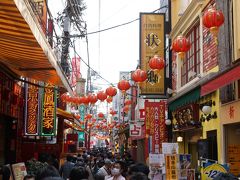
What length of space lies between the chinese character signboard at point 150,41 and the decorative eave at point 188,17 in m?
0.81

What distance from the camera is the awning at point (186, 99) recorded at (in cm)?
1662

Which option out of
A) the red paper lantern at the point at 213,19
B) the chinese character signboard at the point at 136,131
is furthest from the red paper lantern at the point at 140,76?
the chinese character signboard at the point at 136,131

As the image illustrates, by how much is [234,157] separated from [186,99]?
4948 millimetres

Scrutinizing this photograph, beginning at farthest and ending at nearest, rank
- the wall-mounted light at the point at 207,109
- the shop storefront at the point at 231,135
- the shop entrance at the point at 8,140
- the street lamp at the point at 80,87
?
the street lamp at the point at 80,87
the shop entrance at the point at 8,140
the wall-mounted light at the point at 207,109
the shop storefront at the point at 231,135

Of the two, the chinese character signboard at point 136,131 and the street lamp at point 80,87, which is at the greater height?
the street lamp at point 80,87

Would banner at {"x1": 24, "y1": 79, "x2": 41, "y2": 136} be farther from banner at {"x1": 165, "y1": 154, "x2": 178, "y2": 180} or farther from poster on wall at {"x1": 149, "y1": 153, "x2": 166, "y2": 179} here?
banner at {"x1": 165, "y1": 154, "x2": 178, "y2": 180}

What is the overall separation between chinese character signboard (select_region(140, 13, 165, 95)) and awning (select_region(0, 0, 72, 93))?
30.0 ft

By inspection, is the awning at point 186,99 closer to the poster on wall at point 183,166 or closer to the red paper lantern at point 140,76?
the red paper lantern at point 140,76

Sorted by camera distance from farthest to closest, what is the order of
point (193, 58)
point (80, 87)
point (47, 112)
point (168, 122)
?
point (80, 87) < point (168, 122) < point (193, 58) < point (47, 112)

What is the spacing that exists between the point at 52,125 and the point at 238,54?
811cm

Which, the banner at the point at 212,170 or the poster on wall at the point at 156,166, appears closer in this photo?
the banner at the point at 212,170

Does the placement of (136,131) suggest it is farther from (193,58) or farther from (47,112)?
(47,112)

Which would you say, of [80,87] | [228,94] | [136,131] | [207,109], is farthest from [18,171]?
[136,131]

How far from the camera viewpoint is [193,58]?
1889 cm
